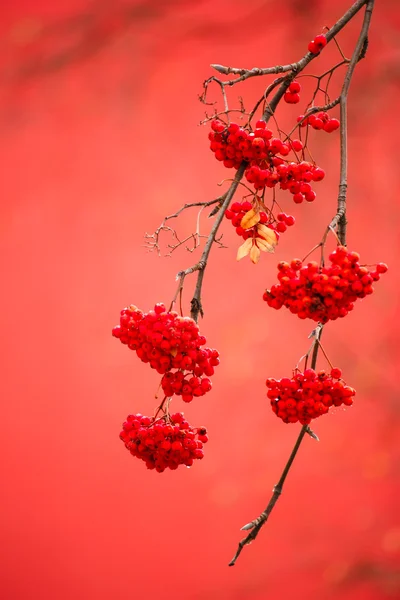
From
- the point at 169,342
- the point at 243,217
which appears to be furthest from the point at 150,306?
the point at 169,342

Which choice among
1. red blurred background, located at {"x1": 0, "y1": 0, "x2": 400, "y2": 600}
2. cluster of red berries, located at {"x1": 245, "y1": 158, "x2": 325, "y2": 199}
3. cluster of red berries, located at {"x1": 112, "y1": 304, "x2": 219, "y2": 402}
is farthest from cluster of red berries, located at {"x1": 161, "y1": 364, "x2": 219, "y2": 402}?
red blurred background, located at {"x1": 0, "y1": 0, "x2": 400, "y2": 600}

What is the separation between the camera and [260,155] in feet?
3.10

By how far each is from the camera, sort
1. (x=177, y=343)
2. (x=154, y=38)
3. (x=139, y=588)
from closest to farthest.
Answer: (x=177, y=343) → (x=139, y=588) → (x=154, y=38)

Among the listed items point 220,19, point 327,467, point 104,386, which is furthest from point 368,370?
point 220,19

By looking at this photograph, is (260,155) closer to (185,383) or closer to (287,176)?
(287,176)

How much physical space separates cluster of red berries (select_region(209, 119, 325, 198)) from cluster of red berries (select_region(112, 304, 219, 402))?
218 mm

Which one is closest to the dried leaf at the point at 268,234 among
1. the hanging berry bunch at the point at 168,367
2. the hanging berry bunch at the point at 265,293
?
the hanging berry bunch at the point at 265,293

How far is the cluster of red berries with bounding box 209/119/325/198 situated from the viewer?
94 centimetres

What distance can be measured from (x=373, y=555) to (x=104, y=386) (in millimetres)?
1108

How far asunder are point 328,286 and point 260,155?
0.21 m

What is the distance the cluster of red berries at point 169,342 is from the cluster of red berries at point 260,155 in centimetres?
22

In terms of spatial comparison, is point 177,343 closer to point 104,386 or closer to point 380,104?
point 104,386

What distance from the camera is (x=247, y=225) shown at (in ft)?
3.12

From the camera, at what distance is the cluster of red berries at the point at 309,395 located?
0.99 metres
